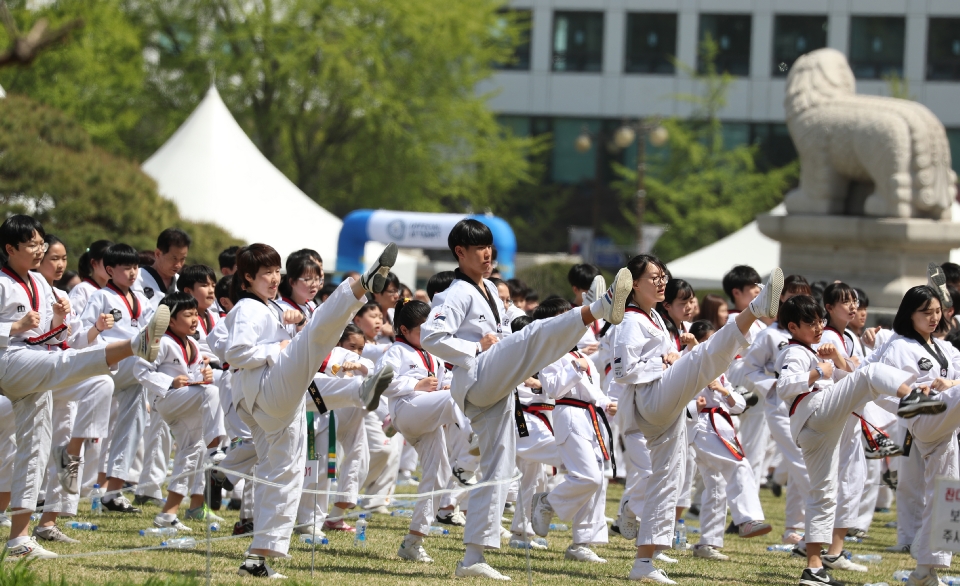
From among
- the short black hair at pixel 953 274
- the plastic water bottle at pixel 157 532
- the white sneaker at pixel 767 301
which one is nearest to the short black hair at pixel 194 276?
the plastic water bottle at pixel 157 532

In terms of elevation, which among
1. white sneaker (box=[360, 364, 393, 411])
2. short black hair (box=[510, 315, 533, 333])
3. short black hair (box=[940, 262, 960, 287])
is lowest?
white sneaker (box=[360, 364, 393, 411])

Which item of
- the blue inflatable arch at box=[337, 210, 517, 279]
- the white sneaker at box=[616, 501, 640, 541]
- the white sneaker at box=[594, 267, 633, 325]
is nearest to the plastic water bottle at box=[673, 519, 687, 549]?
the white sneaker at box=[616, 501, 640, 541]

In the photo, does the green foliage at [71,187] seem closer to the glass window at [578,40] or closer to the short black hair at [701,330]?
the short black hair at [701,330]

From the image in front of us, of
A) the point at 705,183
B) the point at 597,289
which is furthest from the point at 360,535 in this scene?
the point at 705,183

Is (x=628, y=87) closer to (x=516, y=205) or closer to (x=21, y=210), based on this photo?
(x=516, y=205)

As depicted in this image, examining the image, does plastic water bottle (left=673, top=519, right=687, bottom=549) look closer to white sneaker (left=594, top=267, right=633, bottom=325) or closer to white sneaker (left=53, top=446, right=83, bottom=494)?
white sneaker (left=594, top=267, right=633, bottom=325)

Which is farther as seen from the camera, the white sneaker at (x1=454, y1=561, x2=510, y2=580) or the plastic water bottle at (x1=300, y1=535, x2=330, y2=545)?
the plastic water bottle at (x1=300, y1=535, x2=330, y2=545)

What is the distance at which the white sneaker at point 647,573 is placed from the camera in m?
7.89

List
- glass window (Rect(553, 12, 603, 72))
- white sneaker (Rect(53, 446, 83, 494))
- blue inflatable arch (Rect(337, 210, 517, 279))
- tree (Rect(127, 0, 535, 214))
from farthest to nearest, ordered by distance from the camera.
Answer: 1. glass window (Rect(553, 12, 603, 72))
2. tree (Rect(127, 0, 535, 214))
3. blue inflatable arch (Rect(337, 210, 517, 279))
4. white sneaker (Rect(53, 446, 83, 494))

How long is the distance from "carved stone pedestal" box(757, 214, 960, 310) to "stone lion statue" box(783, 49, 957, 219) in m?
0.28

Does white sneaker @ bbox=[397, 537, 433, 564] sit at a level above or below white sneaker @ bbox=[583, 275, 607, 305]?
below

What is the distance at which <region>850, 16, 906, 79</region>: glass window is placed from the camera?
145 ft

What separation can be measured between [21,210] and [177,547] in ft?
37.2

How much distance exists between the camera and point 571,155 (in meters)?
48.5
